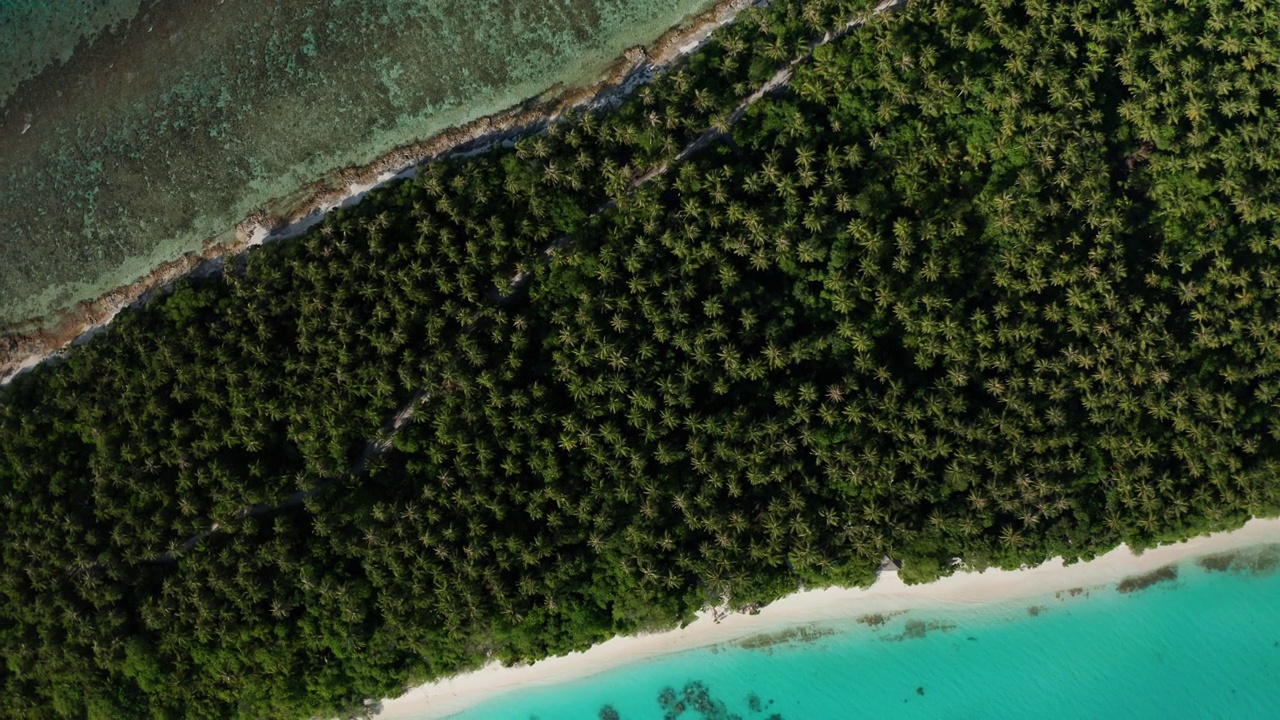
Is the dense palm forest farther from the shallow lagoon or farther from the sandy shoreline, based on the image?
the shallow lagoon

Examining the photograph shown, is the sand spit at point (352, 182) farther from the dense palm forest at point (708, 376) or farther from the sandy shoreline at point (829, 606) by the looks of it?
the sandy shoreline at point (829, 606)

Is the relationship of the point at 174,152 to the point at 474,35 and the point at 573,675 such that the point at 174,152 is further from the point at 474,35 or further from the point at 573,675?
the point at 573,675

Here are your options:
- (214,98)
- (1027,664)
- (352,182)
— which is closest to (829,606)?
(1027,664)

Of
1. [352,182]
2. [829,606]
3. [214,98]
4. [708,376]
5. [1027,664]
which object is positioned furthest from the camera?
[214,98]

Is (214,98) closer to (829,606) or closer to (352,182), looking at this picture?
(352,182)

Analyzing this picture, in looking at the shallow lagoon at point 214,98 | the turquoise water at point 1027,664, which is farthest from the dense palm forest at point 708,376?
the shallow lagoon at point 214,98

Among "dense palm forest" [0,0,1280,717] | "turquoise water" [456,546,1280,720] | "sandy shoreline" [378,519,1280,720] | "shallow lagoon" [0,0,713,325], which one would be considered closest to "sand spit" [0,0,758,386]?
"shallow lagoon" [0,0,713,325]
